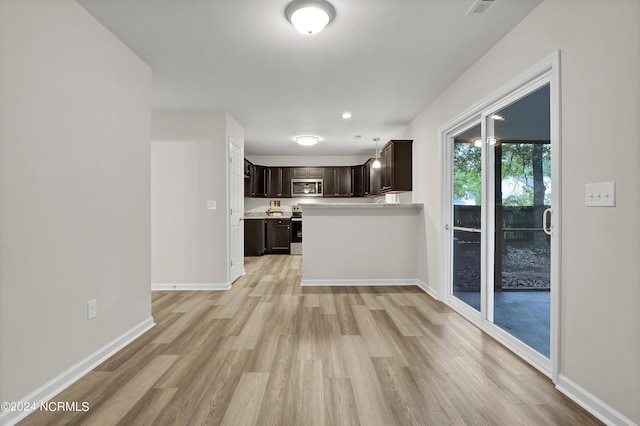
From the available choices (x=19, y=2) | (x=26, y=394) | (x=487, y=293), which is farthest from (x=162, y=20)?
(x=487, y=293)

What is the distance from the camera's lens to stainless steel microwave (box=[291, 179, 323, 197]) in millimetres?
7852

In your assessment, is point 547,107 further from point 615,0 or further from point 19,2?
point 19,2

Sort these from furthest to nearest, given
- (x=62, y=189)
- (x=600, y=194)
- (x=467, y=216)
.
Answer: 1. (x=467, y=216)
2. (x=62, y=189)
3. (x=600, y=194)

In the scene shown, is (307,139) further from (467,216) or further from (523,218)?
(523,218)

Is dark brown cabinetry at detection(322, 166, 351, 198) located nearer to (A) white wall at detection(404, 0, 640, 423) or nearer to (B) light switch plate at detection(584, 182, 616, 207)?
(A) white wall at detection(404, 0, 640, 423)

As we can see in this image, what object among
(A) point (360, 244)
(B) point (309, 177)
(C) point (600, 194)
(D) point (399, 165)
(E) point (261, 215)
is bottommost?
(A) point (360, 244)

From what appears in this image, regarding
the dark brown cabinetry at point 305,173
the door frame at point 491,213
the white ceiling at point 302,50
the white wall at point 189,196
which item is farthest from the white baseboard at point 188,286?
the dark brown cabinetry at point 305,173

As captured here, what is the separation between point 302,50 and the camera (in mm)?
2664

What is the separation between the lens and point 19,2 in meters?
1.64

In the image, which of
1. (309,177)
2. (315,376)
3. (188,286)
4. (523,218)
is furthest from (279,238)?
(523,218)

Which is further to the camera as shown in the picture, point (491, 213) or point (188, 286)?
point (188, 286)

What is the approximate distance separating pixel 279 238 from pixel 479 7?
244 inches

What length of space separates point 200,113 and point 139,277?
2.44 meters

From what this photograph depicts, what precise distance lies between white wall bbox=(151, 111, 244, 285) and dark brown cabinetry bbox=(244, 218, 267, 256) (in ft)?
9.76
